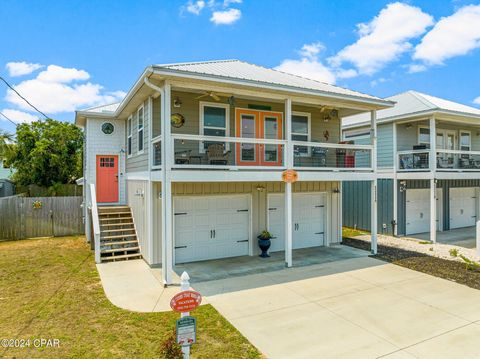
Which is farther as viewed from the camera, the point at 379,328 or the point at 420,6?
the point at 420,6

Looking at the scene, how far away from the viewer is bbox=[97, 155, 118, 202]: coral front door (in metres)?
13.3

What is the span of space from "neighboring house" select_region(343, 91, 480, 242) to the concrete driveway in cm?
609

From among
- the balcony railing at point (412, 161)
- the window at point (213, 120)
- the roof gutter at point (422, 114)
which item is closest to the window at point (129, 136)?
the window at point (213, 120)

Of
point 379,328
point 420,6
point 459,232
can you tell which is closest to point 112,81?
point 420,6

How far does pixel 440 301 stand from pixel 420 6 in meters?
12.1

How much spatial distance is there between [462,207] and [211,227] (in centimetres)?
1444

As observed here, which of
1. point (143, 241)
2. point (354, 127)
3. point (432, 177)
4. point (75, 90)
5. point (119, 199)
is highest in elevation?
point (75, 90)

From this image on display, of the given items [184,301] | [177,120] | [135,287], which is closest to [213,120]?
[177,120]

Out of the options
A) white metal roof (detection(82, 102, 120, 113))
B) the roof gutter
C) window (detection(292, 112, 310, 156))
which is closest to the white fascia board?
window (detection(292, 112, 310, 156))

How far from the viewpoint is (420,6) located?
13.1m

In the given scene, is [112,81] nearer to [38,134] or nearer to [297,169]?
[38,134]

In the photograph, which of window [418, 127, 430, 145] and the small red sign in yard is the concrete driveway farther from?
window [418, 127, 430, 145]

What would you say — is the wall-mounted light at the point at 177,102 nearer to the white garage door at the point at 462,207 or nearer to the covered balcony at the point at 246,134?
the covered balcony at the point at 246,134

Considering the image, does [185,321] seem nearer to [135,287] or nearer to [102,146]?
[135,287]
